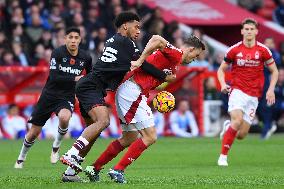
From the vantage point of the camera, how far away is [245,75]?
1816 cm

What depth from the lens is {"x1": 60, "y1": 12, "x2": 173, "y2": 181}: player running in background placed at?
12883 millimetres

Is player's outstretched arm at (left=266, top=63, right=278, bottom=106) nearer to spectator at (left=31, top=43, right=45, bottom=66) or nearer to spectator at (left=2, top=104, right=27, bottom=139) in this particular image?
spectator at (left=2, top=104, right=27, bottom=139)

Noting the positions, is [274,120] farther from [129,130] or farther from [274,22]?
[129,130]

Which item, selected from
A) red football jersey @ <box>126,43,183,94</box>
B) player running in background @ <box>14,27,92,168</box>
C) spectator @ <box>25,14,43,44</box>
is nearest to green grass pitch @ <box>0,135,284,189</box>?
player running in background @ <box>14,27,92,168</box>

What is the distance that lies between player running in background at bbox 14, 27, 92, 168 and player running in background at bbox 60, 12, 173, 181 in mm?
3289

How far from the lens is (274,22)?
115 feet

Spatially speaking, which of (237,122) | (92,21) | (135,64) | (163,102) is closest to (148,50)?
(135,64)

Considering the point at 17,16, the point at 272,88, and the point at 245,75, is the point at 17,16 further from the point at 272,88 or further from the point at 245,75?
the point at 272,88

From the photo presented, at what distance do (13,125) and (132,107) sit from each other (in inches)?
491

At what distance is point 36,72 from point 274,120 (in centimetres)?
710

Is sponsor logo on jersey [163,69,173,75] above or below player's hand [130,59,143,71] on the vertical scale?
below

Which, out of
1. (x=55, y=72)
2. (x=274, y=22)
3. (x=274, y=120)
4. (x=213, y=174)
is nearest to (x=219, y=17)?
(x=274, y=22)

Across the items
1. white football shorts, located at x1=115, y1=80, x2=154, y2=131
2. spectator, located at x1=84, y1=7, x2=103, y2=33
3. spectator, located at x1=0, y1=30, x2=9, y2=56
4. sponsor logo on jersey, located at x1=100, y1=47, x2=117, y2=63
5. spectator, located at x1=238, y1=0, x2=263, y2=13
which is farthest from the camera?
spectator, located at x1=238, y1=0, x2=263, y2=13

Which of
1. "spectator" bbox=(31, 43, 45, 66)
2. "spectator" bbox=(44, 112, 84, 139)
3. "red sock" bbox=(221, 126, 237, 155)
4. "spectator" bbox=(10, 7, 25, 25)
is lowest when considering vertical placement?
"spectator" bbox=(44, 112, 84, 139)
